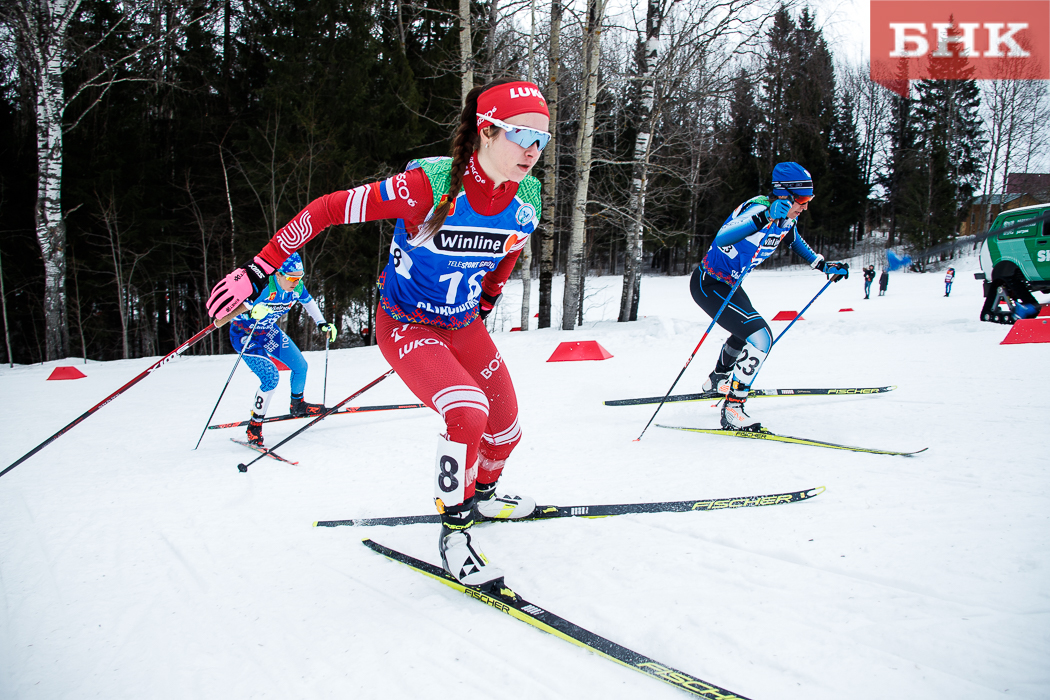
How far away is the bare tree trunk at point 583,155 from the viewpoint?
404 inches

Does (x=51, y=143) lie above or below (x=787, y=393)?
above

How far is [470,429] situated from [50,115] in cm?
1314

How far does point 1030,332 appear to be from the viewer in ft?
23.7

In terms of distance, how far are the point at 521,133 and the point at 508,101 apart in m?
0.15

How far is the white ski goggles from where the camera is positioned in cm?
226

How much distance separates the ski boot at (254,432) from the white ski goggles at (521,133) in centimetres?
361

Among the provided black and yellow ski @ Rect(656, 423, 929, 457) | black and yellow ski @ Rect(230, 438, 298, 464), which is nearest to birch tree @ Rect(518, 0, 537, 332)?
black and yellow ski @ Rect(656, 423, 929, 457)

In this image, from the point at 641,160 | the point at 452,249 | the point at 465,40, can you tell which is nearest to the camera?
the point at 452,249

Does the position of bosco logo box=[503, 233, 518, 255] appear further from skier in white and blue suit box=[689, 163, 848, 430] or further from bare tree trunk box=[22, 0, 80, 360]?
bare tree trunk box=[22, 0, 80, 360]

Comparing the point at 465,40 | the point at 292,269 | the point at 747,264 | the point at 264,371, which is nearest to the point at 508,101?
the point at 747,264

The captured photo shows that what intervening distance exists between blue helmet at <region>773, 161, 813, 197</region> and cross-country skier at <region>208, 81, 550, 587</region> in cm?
261

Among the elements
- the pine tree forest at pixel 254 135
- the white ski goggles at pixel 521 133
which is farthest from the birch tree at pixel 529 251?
the white ski goggles at pixel 521 133

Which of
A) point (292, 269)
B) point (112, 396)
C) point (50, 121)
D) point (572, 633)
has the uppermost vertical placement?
point (50, 121)

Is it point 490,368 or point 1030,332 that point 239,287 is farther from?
point 1030,332
